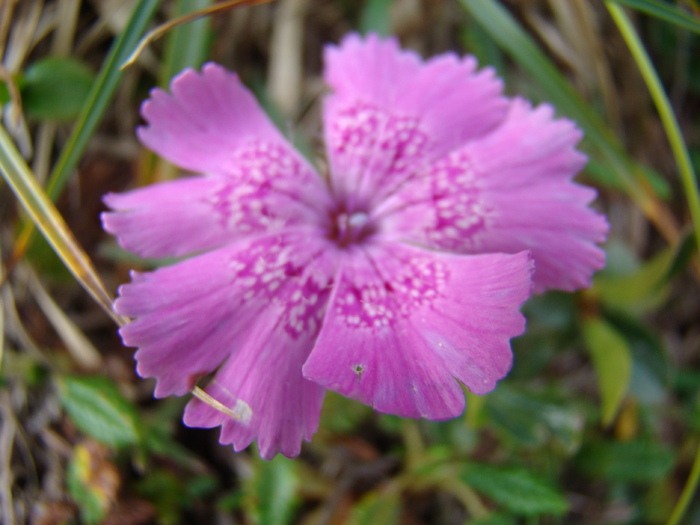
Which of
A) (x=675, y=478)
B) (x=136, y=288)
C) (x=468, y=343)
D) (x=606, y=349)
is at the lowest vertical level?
(x=675, y=478)

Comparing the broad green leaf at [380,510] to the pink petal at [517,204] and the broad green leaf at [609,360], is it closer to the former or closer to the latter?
the broad green leaf at [609,360]

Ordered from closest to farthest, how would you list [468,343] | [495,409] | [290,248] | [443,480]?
[468,343]
[290,248]
[495,409]
[443,480]

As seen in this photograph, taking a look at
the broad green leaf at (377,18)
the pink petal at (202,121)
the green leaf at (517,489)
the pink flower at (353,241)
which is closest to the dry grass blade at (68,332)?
the pink flower at (353,241)

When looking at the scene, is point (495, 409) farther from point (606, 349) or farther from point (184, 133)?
point (184, 133)

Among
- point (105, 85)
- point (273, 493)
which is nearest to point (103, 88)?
point (105, 85)

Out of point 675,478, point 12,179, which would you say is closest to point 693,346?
point 675,478

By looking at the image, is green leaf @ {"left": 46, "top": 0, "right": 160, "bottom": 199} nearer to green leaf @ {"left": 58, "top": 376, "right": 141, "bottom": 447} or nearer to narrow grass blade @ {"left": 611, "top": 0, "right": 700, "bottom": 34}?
green leaf @ {"left": 58, "top": 376, "right": 141, "bottom": 447}

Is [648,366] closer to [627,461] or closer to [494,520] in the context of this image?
[627,461]
